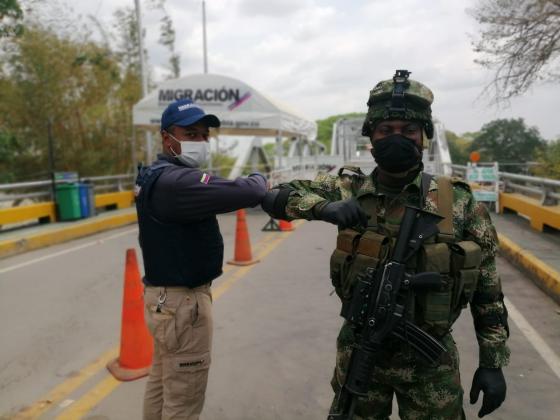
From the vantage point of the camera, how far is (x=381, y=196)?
204cm

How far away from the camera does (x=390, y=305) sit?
182 centimetres

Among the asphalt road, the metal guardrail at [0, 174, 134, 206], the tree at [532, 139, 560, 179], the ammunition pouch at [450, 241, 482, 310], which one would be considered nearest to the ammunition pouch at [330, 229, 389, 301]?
the ammunition pouch at [450, 241, 482, 310]

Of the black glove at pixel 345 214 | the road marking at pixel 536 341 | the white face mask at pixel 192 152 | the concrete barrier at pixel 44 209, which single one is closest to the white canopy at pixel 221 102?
the concrete barrier at pixel 44 209

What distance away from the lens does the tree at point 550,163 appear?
11180mm

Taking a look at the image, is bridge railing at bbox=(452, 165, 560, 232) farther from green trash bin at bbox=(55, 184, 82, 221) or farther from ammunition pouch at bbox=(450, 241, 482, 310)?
green trash bin at bbox=(55, 184, 82, 221)

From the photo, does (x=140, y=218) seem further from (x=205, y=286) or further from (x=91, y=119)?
(x=91, y=119)

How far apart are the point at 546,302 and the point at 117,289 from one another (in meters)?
4.86

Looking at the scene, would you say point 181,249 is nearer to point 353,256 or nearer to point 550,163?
point 353,256

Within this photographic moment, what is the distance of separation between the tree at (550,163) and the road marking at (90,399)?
10.4 m

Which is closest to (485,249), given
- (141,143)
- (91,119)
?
(91,119)

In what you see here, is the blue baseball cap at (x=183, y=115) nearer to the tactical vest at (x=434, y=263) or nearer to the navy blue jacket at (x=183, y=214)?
the navy blue jacket at (x=183, y=214)

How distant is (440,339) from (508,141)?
18.4m

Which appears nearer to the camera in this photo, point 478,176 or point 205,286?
point 205,286

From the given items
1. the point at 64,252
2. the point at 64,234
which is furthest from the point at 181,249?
the point at 64,234
